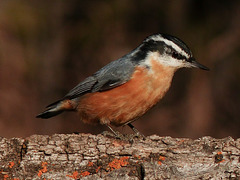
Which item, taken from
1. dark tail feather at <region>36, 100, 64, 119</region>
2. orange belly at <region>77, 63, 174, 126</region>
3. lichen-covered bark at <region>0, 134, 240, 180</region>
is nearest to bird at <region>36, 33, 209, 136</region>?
orange belly at <region>77, 63, 174, 126</region>

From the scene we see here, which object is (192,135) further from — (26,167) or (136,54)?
(26,167)

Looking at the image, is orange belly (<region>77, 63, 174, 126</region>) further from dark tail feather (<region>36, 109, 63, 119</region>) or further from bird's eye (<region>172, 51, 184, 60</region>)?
dark tail feather (<region>36, 109, 63, 119</region>)

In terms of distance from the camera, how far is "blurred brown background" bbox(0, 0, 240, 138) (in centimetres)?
709

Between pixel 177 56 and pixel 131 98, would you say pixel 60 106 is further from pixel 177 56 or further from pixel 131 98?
pixel 177 56

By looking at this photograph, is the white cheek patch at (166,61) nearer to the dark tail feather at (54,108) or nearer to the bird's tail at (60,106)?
the bird's tail at (60,106)

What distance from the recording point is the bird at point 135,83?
489 cm

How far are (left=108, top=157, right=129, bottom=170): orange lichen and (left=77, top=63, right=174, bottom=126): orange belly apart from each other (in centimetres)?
125

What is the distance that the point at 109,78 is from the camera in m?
5.18

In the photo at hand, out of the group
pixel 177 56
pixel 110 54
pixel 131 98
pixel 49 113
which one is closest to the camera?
pixel 131 98

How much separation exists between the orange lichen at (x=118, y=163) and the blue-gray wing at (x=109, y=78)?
145 cm

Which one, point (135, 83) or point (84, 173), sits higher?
point (135, 83)

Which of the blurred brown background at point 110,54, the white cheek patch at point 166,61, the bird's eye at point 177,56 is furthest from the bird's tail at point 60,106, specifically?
the blurred brown background at point 110,54

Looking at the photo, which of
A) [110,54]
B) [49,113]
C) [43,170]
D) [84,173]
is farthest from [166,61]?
[110,54]

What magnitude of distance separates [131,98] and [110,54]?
2.56 m
